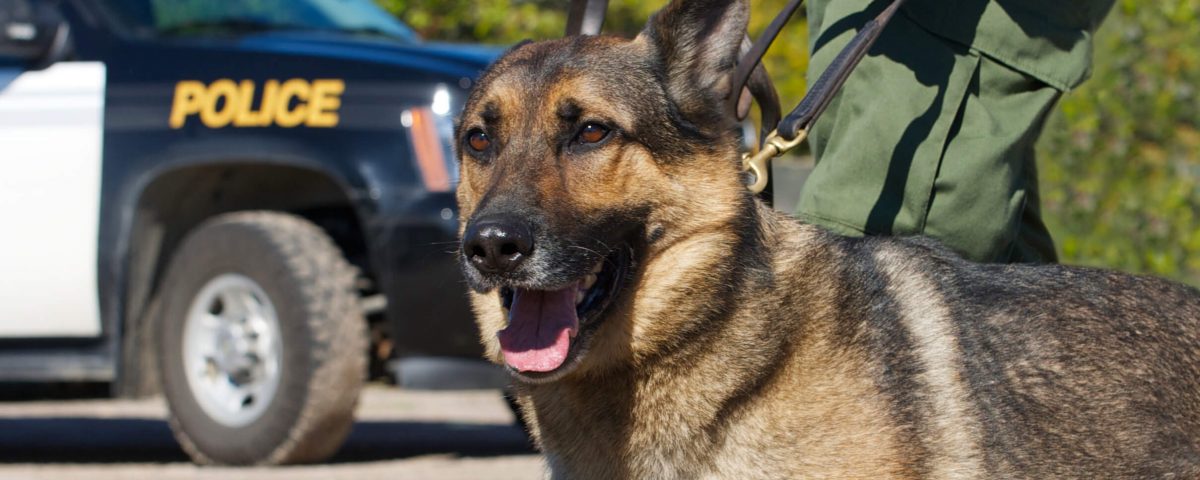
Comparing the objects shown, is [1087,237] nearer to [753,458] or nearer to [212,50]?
[212,50]

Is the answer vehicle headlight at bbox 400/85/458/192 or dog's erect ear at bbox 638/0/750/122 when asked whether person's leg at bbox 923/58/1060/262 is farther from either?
vehicle headlight at bbox 400/85/458/192

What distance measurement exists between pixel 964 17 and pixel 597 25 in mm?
1029

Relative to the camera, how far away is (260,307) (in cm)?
670

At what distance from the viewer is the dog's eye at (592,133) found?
358 centimetres

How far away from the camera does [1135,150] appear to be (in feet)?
27.1

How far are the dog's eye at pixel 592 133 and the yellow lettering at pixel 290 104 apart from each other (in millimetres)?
3204

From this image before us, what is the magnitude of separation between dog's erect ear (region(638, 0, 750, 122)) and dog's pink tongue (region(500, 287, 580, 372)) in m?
0.54

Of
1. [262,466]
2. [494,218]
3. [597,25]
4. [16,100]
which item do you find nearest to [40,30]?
[16,100]

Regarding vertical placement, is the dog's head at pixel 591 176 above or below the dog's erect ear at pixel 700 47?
below

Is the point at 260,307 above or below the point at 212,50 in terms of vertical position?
below

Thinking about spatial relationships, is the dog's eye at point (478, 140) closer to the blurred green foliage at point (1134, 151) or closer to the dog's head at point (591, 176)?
the dog's head at point (591, 176)

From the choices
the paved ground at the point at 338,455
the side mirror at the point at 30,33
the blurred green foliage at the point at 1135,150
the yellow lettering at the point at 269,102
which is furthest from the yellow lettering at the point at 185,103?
the blurred green foliage at the point at 1135,150

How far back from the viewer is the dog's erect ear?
3686 millimetres

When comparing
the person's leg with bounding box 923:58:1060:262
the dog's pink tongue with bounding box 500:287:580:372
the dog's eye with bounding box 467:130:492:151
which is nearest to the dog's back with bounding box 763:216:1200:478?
the person's leg with bounding box 923:58:1060:262
